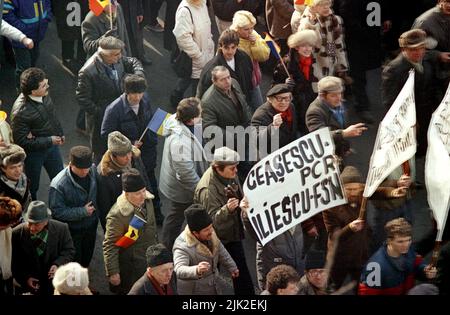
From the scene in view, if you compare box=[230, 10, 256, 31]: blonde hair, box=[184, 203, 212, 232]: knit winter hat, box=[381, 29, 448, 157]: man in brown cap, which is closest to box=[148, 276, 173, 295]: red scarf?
box=[184, 203, 212, 232]: knit winter hat

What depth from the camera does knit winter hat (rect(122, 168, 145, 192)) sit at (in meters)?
19.4

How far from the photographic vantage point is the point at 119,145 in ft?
64.2

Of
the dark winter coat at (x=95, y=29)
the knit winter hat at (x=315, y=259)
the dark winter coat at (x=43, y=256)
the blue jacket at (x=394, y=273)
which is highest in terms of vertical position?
the dark winter coat at (x=95, y=29)

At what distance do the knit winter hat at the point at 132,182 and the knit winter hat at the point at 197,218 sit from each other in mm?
569

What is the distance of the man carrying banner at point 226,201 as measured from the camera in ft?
63.8

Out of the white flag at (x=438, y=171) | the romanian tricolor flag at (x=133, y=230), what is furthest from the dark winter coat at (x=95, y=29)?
the white flag at (x=438, y=171)

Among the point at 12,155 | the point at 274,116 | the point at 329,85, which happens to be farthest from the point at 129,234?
the point at 329,85

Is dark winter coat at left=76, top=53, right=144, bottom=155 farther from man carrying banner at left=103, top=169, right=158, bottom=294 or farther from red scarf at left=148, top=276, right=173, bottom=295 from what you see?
red scarf at left=148, top=276, right=173, bottom=295

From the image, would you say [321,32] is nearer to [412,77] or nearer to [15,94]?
[412,77]

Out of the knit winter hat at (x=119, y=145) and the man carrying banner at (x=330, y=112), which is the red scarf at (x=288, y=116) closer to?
the man carrying banner at (x=330, y=112)

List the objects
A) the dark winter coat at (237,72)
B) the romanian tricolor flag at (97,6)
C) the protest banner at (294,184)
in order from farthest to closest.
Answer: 1. the romanian tricolor flag at (97,6)
2. the dark winter coat at (237,72)
3. the protest banner at (294,184)

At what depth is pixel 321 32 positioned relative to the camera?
68.9 feet

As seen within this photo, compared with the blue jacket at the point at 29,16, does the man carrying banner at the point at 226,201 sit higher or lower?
lower
